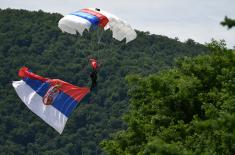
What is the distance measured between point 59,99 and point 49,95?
50cm

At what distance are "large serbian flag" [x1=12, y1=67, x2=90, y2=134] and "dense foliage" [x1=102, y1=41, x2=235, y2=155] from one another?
97.2 inches

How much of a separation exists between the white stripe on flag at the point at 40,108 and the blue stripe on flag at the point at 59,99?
0.65 feet

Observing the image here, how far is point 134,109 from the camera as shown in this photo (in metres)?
44.4

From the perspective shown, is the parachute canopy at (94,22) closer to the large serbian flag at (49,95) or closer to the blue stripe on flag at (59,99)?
the large serbian flag at (49,95)

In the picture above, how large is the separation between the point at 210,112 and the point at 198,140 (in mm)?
2063

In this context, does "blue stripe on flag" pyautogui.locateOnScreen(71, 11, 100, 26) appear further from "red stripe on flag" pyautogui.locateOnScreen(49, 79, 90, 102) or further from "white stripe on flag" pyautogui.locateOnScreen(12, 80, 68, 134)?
"white stripe on flag" pyautogui.locateOnScreen(12, 80, 68, 134)

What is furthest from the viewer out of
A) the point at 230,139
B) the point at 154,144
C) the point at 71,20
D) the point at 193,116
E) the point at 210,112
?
the point at 71,20

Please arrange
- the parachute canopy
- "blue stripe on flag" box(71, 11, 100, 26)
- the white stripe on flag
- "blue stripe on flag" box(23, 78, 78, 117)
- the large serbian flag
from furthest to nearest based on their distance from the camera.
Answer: "blue stripe on flag" box(23, 78, 78, 117)
the large serbian flag
the white stripe on flag
"blue stripe on flag" box(71, 11, 100, 26)
the parachute canopy

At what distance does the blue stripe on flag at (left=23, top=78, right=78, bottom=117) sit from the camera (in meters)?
44.2

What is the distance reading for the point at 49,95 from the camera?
44.5 m

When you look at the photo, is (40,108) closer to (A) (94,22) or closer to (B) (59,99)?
(B) (59,99)

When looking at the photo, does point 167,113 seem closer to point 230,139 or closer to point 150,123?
point 150,123

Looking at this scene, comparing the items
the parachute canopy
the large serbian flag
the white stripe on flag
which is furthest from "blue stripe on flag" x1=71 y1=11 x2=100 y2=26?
the white stripe on flag

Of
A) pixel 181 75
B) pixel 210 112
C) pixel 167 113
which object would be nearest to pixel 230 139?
pixel 210 112
